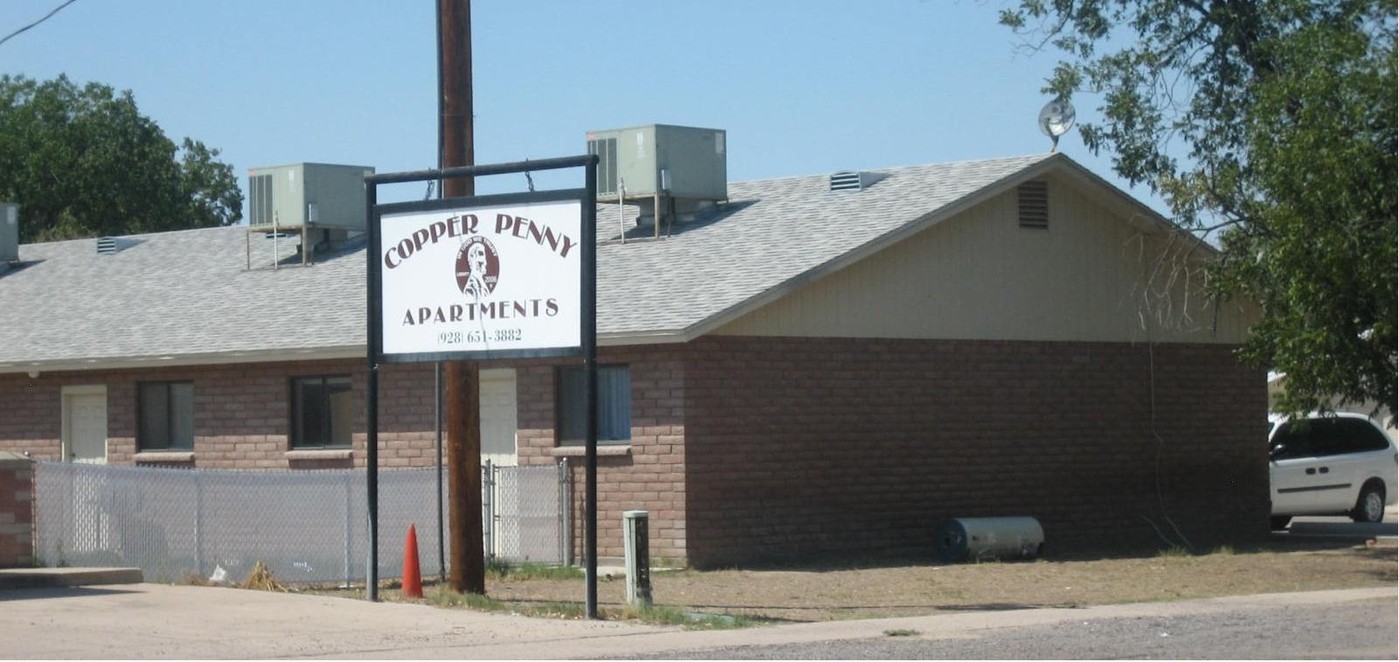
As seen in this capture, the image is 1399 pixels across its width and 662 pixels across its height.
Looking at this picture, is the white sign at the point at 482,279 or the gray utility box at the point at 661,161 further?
the gray utility box at the point at 661,161

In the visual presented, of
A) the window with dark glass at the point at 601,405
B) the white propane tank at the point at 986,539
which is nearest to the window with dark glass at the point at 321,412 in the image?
the window with dark glass at the point at 601,405

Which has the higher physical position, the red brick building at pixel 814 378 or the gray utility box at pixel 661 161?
the gray utility box at pixel 661 161

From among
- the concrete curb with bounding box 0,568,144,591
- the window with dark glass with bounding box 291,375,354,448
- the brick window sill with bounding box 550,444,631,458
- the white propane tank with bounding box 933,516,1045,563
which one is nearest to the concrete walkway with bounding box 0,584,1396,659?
the concrete curb with bounding box 0,568,144,591

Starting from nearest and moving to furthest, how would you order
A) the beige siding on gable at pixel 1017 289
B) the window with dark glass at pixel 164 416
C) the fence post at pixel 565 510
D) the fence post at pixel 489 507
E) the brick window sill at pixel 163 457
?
1. the fence post at pixel 565 510
2. the fence post at pixel 489 507
3. the beige siding on gable at pixel 1017 289
4. the brick window sill at pixel 163 457
5. the window with dark glass at pixel 164 416

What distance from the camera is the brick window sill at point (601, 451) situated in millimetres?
21547

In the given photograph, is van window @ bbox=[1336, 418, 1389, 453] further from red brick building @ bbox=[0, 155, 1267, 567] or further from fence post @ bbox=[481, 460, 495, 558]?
fence post @ bbox=[481, 460, 495, 558]

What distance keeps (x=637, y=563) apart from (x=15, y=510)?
6642 millimetres

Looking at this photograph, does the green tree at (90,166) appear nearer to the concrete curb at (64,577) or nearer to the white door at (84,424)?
the white door at (84,424)

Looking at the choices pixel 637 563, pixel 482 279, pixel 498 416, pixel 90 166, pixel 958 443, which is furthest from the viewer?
pixel 90 166

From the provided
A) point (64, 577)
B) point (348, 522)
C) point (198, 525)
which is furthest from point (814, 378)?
point (64, 577)

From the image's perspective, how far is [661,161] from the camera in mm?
24172

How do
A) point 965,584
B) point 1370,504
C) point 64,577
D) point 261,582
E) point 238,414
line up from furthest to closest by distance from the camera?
1. point 1370,504
2. point 238,414
3. point 965,584
4. point 261,582
5. point 64,577

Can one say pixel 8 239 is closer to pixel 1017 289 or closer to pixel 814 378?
pixel 814 378

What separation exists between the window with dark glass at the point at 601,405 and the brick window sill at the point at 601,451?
4.7 inches
